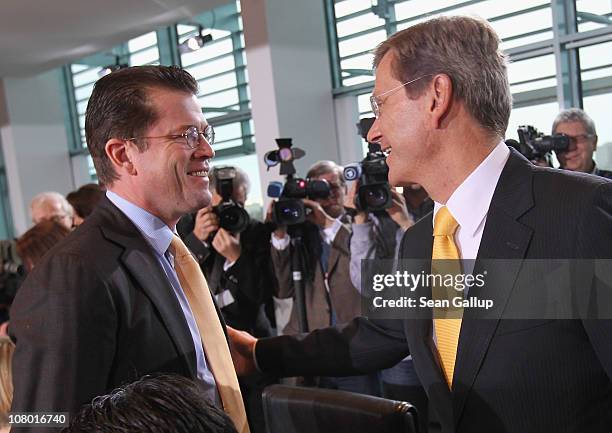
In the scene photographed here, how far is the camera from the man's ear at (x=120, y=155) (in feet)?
4.79

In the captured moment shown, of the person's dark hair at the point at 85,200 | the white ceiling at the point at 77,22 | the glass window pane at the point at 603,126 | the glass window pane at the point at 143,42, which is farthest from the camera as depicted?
the glass window pane at the point at 143,42

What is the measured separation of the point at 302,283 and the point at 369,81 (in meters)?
3.20

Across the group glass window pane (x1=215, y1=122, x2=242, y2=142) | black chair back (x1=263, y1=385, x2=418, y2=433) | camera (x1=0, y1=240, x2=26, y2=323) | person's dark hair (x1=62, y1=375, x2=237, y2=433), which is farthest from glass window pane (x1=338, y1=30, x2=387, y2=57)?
person's dark hair (x1=62, y1=375, x2=237, y2=433)

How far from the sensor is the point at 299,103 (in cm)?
583

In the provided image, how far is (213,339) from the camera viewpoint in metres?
1.47

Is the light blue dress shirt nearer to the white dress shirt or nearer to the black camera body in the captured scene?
the white dress shirt

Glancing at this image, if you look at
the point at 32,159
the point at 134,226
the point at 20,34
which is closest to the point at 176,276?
the point at 134,226

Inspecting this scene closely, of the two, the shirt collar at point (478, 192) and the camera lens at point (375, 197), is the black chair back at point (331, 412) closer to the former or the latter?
the shirt collar at point (478, 192)

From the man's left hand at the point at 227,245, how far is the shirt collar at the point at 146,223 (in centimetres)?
196

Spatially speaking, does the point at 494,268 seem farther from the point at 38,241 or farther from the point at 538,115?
the point at 538,115

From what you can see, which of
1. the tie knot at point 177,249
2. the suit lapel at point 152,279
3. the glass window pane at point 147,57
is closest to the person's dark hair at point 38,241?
the tie knot at point 177,249

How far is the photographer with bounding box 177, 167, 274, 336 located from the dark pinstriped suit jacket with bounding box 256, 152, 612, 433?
7.18 ft

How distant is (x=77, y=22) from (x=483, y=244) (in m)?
6.00

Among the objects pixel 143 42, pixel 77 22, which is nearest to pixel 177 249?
pixel 77 22
